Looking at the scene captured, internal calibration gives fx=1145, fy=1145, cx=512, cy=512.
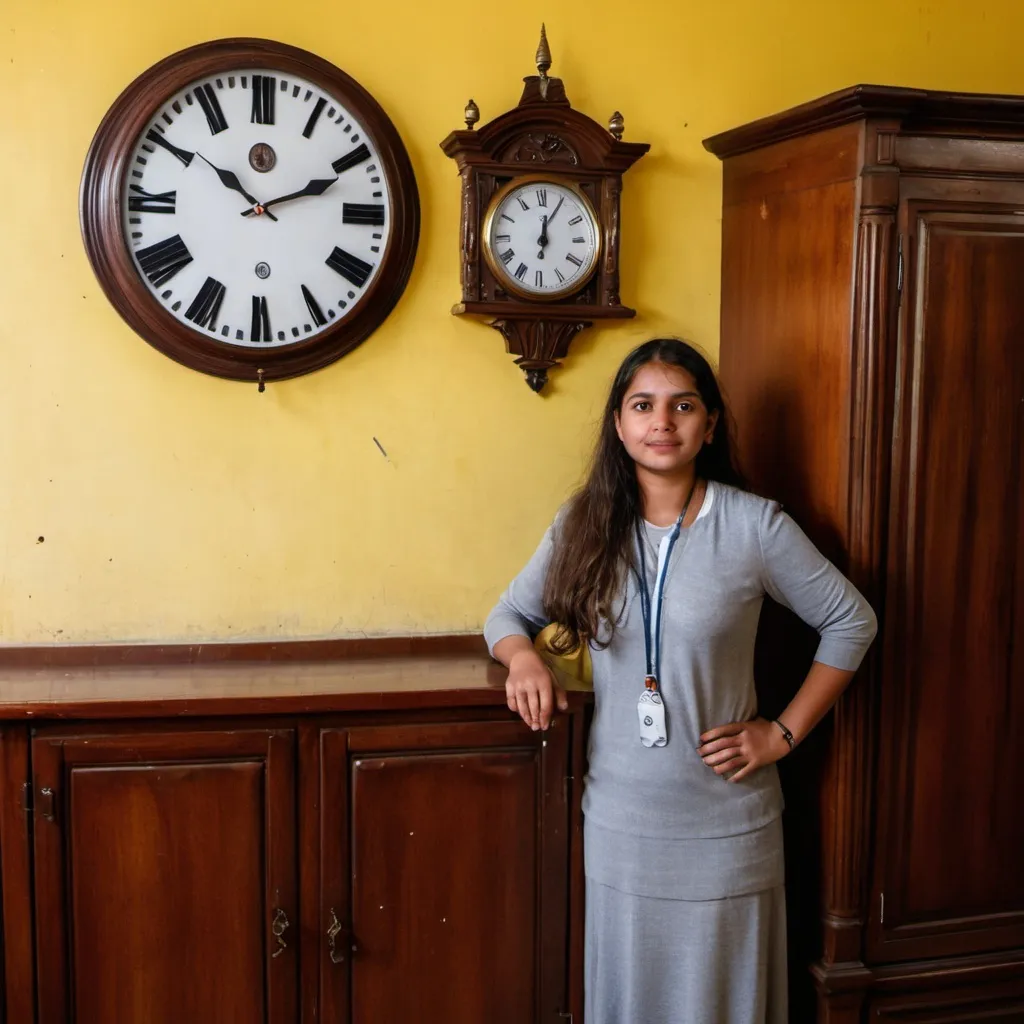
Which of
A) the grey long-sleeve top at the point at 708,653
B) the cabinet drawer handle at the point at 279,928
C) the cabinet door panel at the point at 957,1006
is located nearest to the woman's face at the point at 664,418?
the grey long-sleeve top at the point at 708,653

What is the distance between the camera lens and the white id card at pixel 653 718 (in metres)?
1.92

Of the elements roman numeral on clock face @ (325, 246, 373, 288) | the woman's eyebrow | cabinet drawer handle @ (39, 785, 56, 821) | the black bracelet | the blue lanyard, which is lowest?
cabinet drawer handle @ (39, 785, 56, 821)

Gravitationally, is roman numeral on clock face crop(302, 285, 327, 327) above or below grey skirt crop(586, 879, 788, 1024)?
above

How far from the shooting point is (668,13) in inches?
94.7

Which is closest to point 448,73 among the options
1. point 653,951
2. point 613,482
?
point 613,482

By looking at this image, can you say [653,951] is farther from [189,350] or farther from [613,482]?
[189,350]

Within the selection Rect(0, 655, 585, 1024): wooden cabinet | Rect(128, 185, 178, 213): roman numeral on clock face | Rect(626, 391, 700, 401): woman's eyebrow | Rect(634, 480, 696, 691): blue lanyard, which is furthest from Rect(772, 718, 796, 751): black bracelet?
Rect(128, 185, 178, 213): roman numeral on clock face

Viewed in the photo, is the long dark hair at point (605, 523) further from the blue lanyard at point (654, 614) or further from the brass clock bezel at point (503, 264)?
the brass clock bezel at point (503, 264)

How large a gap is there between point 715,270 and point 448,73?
700mm

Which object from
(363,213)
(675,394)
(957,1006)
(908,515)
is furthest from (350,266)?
(957,1006)

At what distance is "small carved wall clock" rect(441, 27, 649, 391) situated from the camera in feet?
7.53

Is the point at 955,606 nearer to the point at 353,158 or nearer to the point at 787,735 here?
the point at 787,735

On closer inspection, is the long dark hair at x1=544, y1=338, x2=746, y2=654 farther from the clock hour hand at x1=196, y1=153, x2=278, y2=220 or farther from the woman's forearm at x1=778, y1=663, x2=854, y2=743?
the clock hour hand at x1=196, y1=153, x2=278, y2=220

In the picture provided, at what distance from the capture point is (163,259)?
2188 millimetres
